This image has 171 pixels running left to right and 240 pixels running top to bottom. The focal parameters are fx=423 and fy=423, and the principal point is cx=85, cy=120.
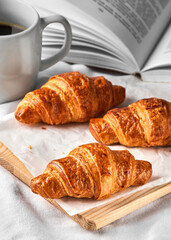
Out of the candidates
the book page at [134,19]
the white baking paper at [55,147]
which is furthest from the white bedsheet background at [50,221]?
the book page at [134,19]

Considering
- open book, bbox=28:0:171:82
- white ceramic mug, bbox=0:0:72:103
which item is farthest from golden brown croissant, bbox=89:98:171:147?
open book, bbox=28:0:171:82

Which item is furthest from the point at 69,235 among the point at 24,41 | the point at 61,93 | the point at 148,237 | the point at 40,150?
the point at 24,41

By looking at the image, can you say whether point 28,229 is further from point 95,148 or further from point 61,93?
point 61,93

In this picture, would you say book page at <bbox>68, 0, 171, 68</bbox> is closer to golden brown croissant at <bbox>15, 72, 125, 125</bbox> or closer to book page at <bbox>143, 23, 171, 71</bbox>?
book page at <bbox>143, 23, 171, 71</bbox>

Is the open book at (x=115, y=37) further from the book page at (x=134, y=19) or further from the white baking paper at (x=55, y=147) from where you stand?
the white baking paper at (x=55, y=147)

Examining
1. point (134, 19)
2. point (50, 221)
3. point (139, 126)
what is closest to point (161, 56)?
point (134, 19)
